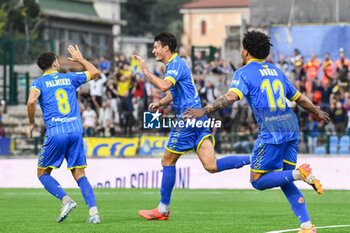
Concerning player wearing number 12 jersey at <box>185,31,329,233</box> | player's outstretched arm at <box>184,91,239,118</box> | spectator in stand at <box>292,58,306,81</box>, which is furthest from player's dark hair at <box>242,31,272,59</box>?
spectator in stand at <box>292,58,306,81</box>

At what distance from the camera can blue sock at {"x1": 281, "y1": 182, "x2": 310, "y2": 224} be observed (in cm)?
878

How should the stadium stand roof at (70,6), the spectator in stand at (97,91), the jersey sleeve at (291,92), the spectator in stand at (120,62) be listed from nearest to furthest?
the jersey sleeve at (291,92) < the spectator in stand at (97,91) < the spectator in stand at (120,62) < the stadium stand roof at (70,6)

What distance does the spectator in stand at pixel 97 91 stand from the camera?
25.3m

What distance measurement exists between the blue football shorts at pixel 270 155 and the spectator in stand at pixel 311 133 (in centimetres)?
1249

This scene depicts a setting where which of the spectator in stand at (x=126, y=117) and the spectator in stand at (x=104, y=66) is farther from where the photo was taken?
the spectator in stand at (x=104, y=66)

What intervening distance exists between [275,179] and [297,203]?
15.3 inches

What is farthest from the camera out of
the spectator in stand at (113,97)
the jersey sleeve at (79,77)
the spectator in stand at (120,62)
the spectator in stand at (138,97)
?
the spectator in stand at (120,62)

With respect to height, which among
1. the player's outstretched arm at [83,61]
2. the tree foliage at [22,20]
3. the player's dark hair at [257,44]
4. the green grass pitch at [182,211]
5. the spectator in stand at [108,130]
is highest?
the tree foliage at [22,20]

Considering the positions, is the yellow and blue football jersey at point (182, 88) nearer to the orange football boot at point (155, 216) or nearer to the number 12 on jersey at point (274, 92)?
the orange football boot at point (155, 216)

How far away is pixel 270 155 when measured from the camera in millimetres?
8797

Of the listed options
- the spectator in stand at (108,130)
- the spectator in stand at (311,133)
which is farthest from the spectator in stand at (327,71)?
the spectator in stand at (108,130)

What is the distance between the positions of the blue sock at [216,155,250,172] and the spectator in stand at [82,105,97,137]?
13.7 metres

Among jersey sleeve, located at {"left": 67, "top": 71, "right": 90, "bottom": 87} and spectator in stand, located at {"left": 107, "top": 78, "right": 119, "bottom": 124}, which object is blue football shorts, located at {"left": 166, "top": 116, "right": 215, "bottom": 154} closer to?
jersey sleeve, located at {"left": 67, "top": 71, "right": 90, "bottom": 87}

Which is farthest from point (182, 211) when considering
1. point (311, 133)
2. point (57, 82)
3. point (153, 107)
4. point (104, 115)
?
point (104, 115)
